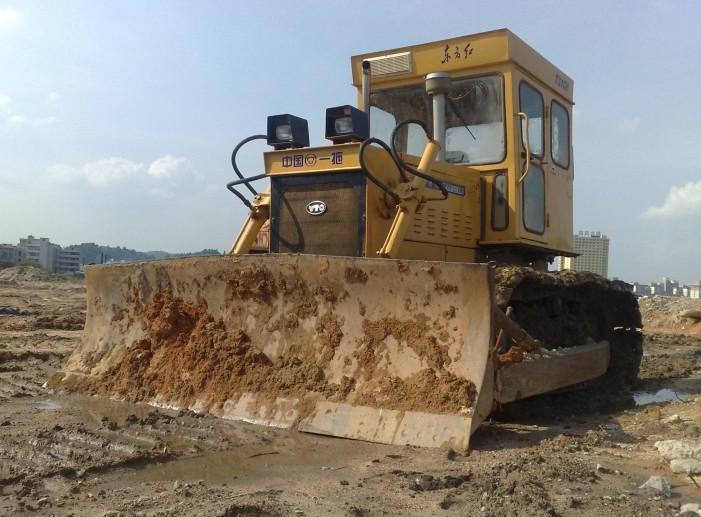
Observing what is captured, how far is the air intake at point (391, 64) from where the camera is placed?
663 centimetres

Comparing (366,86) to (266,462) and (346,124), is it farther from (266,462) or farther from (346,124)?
(266,462)

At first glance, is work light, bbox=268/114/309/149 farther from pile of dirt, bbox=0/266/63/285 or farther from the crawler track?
pile of dirt, bbox=0/266/63/285

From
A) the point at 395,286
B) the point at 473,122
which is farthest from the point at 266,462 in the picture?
the point at 473,122

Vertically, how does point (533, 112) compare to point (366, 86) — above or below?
below

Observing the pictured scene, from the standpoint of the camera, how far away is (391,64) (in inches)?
264

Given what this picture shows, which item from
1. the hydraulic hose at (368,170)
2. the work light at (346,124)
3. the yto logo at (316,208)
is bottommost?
the yto logo at (316,208)

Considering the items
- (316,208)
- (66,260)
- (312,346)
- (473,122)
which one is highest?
(66,260)

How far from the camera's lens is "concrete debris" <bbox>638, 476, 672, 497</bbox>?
323 cm

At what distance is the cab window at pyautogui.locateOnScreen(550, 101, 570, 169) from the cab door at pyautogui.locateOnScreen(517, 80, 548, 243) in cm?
28

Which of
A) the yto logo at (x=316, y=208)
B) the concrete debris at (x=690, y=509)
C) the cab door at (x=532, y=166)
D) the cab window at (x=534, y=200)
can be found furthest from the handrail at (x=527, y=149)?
the concrete debris at (x=690, y=509)

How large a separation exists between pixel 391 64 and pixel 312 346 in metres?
3.20

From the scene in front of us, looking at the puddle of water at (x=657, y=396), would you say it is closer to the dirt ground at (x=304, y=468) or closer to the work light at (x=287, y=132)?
the dirt ground at (x=304, y=468)

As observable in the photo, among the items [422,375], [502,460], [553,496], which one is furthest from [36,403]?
[553,496]

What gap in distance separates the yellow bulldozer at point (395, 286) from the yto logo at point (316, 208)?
0.01 metres
